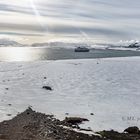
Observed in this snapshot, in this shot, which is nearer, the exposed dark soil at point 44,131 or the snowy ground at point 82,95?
the exposed dark soil at point 44,131

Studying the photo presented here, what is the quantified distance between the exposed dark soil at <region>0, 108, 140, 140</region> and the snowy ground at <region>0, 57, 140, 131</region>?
1.62 m

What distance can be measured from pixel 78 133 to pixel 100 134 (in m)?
1.18

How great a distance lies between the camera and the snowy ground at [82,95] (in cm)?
2314

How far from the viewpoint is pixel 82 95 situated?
31.1m

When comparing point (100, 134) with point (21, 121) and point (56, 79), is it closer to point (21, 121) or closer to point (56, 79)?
point (21, 121)

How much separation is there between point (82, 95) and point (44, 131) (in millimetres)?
15045

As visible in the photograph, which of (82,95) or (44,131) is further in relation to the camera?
(82,95)

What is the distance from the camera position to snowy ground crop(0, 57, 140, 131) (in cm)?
2314

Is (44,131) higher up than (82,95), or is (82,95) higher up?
(44,131)

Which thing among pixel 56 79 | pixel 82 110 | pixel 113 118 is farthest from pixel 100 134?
pixel 56 79

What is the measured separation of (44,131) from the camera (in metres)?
16.2

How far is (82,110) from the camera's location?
2502cm

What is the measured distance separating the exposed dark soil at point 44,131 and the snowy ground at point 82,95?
1617mm

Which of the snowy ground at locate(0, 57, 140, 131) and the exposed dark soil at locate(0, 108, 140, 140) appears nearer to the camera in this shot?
the exposed dark soil at locate(0, 108, 140, 140)
